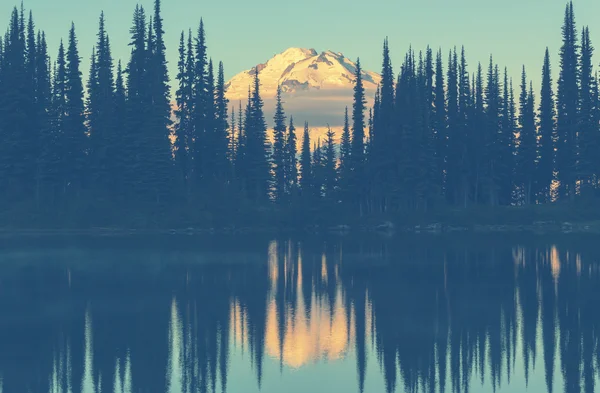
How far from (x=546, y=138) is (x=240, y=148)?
37172 mm

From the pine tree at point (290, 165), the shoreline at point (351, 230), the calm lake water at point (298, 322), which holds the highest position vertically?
the pine tree at point (290, 165)

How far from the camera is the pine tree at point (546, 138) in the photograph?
4269 inches

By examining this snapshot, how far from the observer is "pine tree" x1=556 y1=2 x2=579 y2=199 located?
105 metres

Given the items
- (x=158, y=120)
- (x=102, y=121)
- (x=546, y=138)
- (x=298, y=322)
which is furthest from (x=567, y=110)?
(x=298, y=322)

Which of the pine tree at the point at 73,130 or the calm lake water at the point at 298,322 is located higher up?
the pine tree at the point at 73,130

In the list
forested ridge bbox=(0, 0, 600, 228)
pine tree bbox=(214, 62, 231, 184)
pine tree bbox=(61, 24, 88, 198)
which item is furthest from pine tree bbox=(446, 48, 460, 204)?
pine tree bbox=(61, 24, 88, 198)

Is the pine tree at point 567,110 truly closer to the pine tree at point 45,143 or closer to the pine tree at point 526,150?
the pine tree at point 526,150

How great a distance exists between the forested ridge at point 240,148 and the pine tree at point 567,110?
0.17 m

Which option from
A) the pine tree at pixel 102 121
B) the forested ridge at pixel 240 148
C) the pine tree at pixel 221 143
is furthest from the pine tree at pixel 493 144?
the pine tree at pixel 102 121

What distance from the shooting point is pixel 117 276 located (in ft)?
171

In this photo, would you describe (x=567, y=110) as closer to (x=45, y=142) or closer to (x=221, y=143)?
(x=221, y=143)

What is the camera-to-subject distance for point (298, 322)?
1505 inches

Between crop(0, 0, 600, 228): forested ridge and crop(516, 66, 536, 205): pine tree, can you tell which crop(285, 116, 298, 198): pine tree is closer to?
crop(0, 0, 600, 228): forested ridge

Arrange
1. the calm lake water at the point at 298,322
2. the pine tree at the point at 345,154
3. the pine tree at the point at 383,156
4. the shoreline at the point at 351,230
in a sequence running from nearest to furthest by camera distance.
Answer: the calm lake water at the point at 298,322 < the shoreline at the point at 351,230 < the pine tree at the point at 383,156 < the pine tree at the point at 345,154
